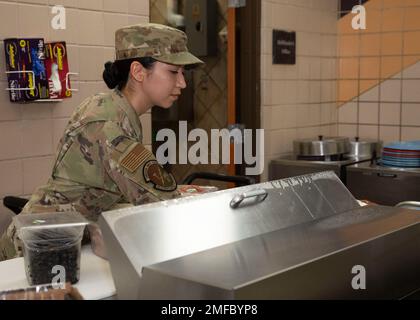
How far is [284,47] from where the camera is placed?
400 centimetres

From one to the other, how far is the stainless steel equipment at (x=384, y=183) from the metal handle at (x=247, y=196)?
2.23 metres

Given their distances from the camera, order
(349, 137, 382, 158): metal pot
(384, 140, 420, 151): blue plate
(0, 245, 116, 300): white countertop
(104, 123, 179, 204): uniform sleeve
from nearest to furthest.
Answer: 1. (0, 245, 116, 300): white countertop
2. (104, 123, 179, 204): uniform sleeve
3. (384, 140, 420, 151): blue plate
4. (349, 137, 382, 158): metal pot

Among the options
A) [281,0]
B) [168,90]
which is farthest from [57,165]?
[281,0]

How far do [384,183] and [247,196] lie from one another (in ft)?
7.75

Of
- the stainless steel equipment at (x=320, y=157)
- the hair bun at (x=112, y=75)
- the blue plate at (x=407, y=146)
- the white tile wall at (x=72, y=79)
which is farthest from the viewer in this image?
the stainless steel equipment at (x=320, y=157)

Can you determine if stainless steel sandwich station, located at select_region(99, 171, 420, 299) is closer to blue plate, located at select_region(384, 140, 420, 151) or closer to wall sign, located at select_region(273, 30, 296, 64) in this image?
blue plate, located at select_region(384, 140, 420, 151)

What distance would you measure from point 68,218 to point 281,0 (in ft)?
9.38

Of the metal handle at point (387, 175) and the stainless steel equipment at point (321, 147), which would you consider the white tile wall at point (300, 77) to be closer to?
the stainless steel equipment at point (321, 147)

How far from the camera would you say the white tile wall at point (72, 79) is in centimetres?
259

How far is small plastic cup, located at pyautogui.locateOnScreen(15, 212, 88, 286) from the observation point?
142 cm

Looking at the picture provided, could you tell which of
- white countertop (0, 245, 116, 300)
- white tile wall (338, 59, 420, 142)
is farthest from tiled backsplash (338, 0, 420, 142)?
white countertop (0, 245, 116, 300)

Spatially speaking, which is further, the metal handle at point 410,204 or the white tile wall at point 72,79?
the white tile wall at point 72,79

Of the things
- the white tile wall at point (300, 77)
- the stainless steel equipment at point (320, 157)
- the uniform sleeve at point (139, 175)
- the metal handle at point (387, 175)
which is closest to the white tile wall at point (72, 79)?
the uniform sleeve at point (139, 175)
